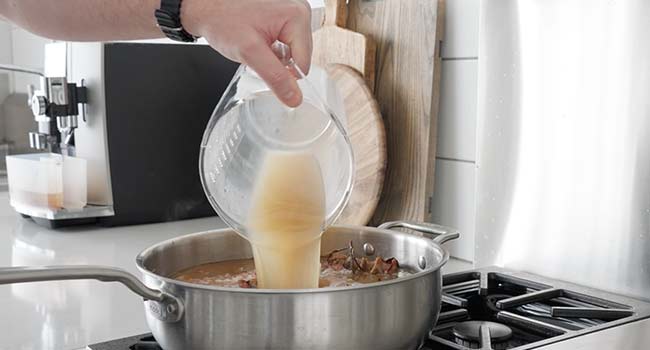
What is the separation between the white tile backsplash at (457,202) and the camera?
1.24 metres

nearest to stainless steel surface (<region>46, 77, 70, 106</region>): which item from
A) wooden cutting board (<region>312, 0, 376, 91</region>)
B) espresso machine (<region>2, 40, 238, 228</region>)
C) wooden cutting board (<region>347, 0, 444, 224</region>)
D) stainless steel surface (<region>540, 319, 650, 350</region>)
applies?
espresso machine (<region>2, 40, 238, 228</region>)

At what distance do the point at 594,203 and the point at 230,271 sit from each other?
1.59 ft

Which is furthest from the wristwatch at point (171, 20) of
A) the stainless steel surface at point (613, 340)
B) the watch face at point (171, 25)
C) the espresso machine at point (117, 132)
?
the espresso machine at point (117, 132)

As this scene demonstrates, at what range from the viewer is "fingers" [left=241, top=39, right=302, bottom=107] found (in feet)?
2.07

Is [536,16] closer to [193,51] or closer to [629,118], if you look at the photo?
[629,118]

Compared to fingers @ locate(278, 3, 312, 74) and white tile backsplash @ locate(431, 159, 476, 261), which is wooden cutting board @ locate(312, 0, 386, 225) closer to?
white tile backsplash @ locate(431, 159, 476, 261)

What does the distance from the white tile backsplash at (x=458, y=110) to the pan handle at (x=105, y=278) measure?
69cm

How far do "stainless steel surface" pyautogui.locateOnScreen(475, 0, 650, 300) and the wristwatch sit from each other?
0.53 meters

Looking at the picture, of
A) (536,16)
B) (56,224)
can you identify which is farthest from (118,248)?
(536,16)

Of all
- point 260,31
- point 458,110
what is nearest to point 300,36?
point 260,31

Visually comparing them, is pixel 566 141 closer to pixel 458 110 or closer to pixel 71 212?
pixel 458 110

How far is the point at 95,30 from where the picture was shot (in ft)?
2.85

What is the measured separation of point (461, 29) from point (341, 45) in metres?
0.24

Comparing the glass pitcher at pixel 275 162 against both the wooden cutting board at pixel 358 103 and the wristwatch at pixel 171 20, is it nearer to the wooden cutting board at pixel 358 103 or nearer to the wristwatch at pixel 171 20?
the wristwatch at pixel 171 20
